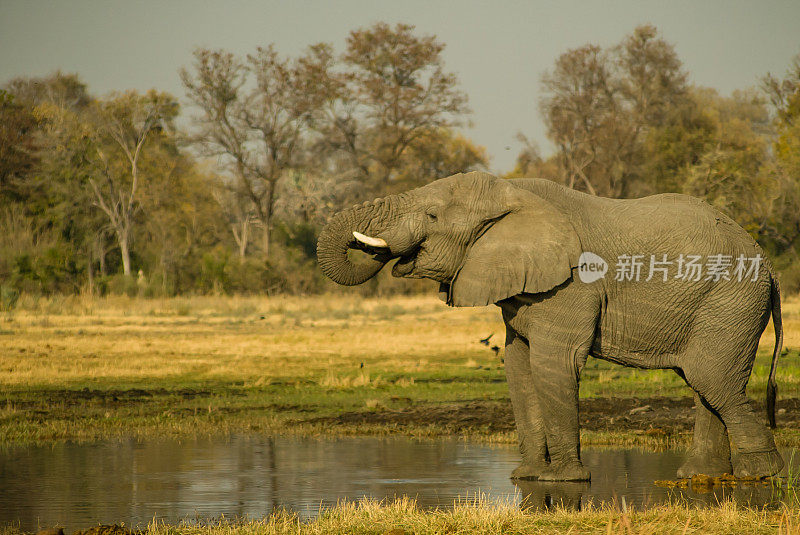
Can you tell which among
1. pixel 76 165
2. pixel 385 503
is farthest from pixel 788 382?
pixel 76 165

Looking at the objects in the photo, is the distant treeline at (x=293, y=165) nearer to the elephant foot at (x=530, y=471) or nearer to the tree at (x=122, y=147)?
the tree at (x=122, y=147)

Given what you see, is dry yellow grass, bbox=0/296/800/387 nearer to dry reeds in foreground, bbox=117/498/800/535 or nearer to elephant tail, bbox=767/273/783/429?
elephant tail, bbox=767/273/783/429

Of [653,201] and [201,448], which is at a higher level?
[653,201]

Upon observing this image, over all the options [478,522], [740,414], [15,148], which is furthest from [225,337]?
[15,148]

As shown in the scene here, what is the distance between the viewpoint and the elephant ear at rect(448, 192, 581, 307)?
30.7 feet

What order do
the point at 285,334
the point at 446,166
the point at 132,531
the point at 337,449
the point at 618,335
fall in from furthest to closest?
1. the point at 446,166
2. the point at 285,334
3. the point at 337,449
4. the point at 618,335
5. the point at 132,531

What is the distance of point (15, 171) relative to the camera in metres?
54.5

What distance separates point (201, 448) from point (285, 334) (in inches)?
Answer: 687

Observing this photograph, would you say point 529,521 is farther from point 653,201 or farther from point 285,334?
point 285,334

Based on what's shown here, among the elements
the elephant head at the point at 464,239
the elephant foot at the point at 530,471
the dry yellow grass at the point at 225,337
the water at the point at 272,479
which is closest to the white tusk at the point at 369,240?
the elephant head at the point at 464,239

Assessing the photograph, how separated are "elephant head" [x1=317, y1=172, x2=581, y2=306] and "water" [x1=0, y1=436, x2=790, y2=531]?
5.46 ft

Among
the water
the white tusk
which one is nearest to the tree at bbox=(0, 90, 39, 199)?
the water

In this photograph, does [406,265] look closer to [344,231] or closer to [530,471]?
[344,231]

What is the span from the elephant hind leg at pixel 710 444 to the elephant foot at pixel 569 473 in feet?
3.30
